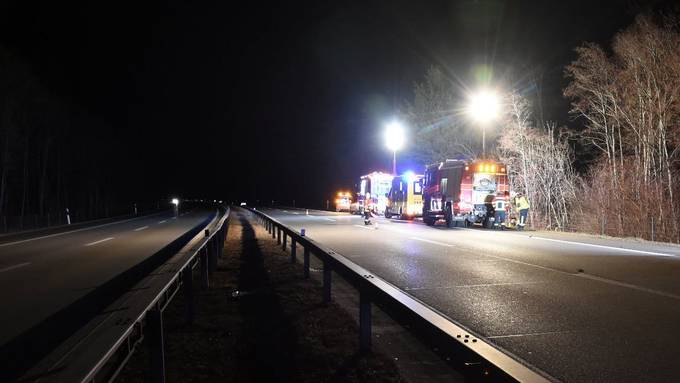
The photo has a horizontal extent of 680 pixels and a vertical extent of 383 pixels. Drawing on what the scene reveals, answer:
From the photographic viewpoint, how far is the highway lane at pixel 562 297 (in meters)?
5.17

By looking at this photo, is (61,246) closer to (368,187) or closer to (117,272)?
(117,272)

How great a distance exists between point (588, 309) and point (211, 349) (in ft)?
17.1

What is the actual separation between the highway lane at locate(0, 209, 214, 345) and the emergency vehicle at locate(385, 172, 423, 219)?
17.1 meters

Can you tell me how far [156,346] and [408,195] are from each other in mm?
30230

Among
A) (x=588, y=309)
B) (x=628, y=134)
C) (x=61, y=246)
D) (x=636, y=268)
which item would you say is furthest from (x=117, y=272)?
(x=628, y=134)

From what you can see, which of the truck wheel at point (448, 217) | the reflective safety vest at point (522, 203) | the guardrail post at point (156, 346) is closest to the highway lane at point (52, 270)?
the guardrail post at point (156, 346)

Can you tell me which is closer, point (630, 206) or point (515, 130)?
point (630, 206)

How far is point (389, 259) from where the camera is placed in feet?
42.9

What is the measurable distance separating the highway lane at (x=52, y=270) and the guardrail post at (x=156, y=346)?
140 inches

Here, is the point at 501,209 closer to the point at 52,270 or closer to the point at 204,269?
the point at 204,269

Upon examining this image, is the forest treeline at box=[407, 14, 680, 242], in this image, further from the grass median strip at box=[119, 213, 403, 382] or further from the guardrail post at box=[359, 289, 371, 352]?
the guardrail post at box=[359, 289, 371, 352]

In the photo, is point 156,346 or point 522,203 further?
point 522,203

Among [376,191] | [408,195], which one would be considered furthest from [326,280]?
[376,191]

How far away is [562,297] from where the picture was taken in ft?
26.6
